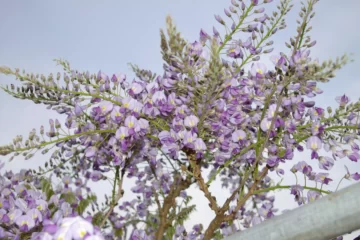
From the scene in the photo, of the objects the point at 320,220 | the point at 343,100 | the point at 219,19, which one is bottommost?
the point at 320,220

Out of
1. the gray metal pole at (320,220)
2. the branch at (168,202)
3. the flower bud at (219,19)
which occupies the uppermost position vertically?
the flower bud at (219,19)

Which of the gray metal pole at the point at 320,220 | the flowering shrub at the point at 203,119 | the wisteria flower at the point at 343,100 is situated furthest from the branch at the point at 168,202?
the gray metal pole at the point at 320,220

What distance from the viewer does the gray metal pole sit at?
2.80ft

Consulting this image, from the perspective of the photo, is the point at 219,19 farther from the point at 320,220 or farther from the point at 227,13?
the point at 320,220

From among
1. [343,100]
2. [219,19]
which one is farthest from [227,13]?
[343,100]

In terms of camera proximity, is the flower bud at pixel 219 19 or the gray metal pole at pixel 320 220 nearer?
the gray metal pole at pixel 320 220

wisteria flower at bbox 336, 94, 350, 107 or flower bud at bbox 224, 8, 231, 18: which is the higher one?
flower bud at bbox 224, 8, 231, 18

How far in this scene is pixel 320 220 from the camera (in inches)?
34.4

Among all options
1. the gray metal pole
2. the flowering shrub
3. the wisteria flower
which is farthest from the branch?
the gray metal pole

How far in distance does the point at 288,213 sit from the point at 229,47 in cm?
121

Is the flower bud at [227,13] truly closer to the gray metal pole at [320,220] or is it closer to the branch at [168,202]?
the branch at [168,202]

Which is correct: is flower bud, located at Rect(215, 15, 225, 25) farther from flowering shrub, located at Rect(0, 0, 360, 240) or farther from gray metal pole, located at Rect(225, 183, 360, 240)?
gray metal pole, located at Rect(225, 183, 360, 240)

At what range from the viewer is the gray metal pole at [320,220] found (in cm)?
85

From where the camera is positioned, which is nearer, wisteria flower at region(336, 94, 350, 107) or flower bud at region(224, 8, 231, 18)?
wisteria flower at region(336, 94, 350, 107)
